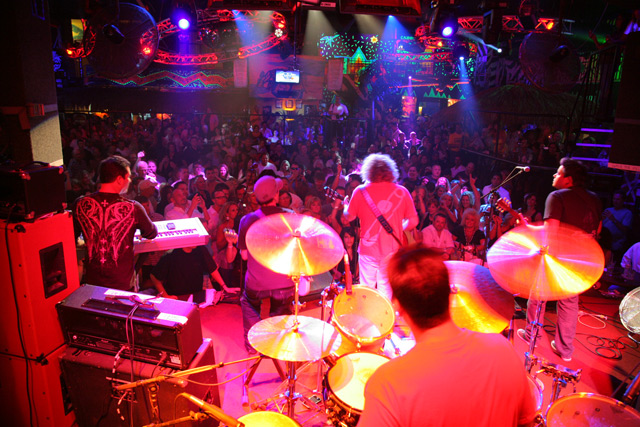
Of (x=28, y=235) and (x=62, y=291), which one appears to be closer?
(x=28, y=235)

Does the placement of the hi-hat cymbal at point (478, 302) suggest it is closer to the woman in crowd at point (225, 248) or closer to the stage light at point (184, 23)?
the woman in crowd at point (225, 248)

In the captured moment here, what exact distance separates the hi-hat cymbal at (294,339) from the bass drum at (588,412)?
1.30 meters

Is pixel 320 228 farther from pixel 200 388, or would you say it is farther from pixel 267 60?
pixel 267 60

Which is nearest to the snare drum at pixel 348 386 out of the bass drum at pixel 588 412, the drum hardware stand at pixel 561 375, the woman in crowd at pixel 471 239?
the bass drum at pixel 588 412

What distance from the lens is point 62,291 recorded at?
8.79 feet

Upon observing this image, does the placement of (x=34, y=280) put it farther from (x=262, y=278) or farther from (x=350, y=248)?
(x=350, y=248)

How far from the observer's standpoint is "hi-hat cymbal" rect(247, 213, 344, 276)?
2514 millimetres

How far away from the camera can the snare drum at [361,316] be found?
284 centimetres

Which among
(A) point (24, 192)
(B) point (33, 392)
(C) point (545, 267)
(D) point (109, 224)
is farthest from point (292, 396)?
(A) point (24, 192)

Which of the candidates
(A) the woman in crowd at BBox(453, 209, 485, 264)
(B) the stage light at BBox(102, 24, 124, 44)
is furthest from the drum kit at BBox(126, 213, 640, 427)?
(B) the stage light at BBox(102, 24, 124, 44)

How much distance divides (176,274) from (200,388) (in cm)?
192

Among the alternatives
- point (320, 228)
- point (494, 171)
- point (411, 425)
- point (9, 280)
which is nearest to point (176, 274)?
point (9, 280)

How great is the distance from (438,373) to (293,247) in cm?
144

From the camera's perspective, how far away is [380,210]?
3982 mm
